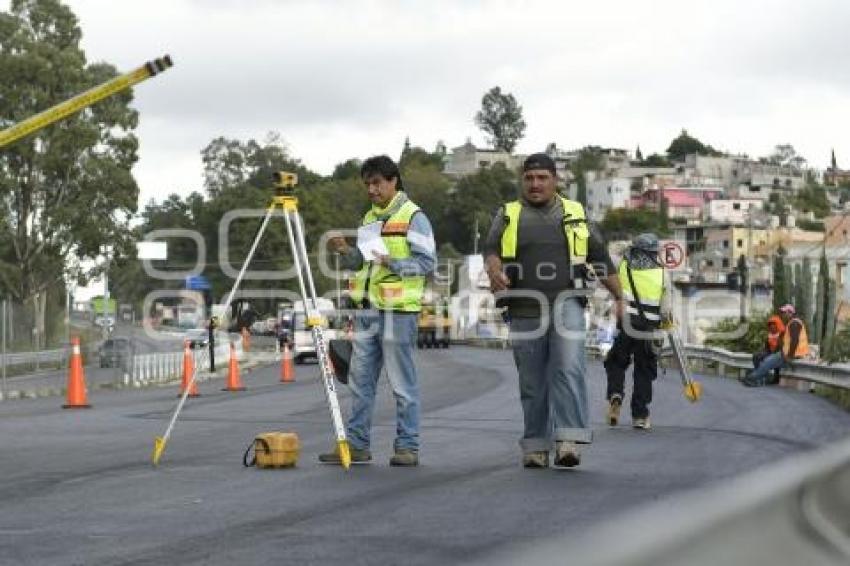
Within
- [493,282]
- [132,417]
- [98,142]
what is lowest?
[132,417]

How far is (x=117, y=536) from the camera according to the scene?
19.8ft

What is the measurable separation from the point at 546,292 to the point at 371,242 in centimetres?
115

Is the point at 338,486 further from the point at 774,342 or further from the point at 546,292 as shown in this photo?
the point at 774,342

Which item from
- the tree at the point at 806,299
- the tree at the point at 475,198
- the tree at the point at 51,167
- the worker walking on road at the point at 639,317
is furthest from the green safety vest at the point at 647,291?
the tree at the point at 475,198

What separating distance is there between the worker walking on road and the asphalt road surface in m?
0.52

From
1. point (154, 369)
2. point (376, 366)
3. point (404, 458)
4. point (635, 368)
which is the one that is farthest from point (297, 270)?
point (154, 369)

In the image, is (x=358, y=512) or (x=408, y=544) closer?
(x=408, y=544)

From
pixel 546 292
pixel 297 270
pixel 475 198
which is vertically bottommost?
pixel 546 292

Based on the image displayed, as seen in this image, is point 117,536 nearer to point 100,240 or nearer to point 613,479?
point 613,479

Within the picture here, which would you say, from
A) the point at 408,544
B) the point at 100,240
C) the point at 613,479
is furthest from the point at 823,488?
the point at 100,240

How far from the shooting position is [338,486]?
25.8 ft

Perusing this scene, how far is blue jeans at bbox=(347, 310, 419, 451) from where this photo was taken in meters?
9.16

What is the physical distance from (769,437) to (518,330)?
300 cm

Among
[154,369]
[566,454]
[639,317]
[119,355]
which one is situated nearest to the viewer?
[566,454]
